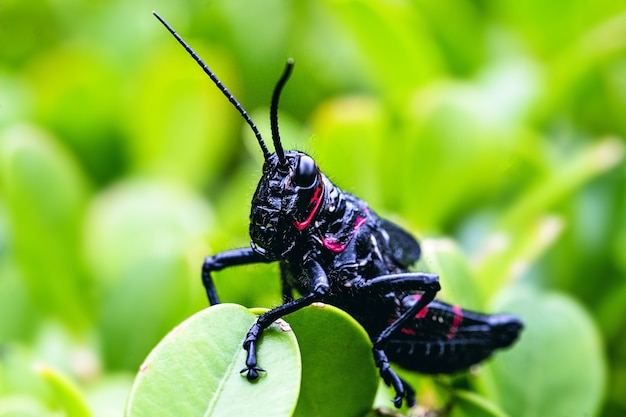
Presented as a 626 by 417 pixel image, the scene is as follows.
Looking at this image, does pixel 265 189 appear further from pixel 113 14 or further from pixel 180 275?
pixel 113 14

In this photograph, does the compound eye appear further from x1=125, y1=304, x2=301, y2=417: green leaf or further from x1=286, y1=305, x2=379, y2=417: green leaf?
x1=125, y1=304, x2=301, y2=417: green leaf

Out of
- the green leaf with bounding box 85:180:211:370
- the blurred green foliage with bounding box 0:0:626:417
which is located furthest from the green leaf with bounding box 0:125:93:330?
the green leaf with bounding box 85:180:211:370

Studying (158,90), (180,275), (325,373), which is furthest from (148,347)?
(158,90)

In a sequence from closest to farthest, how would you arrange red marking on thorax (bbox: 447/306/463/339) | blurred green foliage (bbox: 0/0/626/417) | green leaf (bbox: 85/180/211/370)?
1. red marking on thorax (bbox: 447/306/463/339)
2. blurred green foliage (bbox: 0/0/626/417)
3. green leaf (bbox: 85/180/211/370)

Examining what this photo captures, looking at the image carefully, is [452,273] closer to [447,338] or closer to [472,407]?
[447,338]

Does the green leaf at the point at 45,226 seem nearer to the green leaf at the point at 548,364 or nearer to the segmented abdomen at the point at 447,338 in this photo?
the segmented abdomen at the point at 447,338

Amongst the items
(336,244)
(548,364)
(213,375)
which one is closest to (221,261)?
(336,244)
